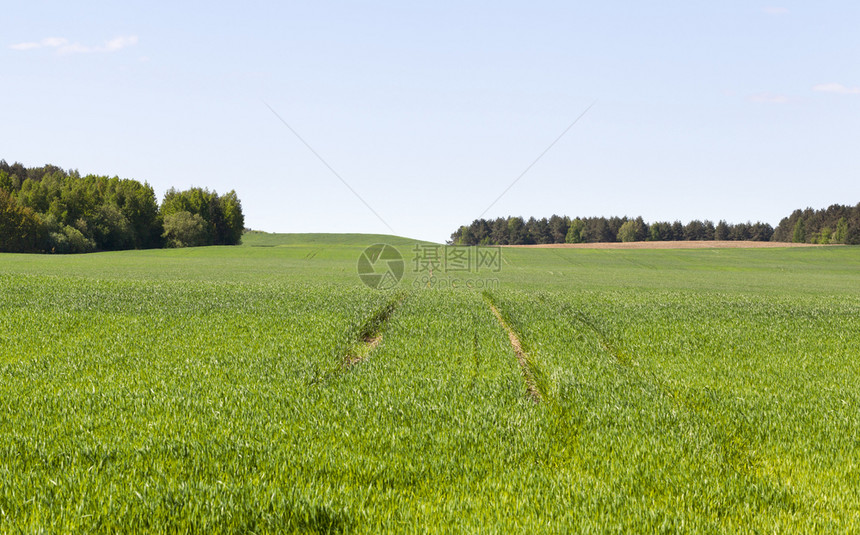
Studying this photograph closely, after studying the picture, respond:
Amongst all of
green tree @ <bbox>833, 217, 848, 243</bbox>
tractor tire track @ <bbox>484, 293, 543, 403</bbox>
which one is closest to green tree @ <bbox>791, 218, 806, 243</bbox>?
green tree @ <bbox>833, 217, 848, 243</bbox>

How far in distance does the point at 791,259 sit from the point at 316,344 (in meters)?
102

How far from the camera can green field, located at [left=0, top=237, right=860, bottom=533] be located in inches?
226

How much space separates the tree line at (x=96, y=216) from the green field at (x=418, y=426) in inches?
3738

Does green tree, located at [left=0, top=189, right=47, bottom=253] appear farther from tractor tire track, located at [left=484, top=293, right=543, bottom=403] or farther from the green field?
tractor tire track, located at [left=484, top=293, right=543, bottom=403]

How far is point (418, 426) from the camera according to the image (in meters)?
8.38

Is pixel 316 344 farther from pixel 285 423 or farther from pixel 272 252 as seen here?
pixel 272 252

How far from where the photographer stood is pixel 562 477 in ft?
21.8

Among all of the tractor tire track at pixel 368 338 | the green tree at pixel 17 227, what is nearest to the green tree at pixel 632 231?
the green tree at pixel 17 227

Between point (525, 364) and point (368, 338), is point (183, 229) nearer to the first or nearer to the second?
point (368, 338)

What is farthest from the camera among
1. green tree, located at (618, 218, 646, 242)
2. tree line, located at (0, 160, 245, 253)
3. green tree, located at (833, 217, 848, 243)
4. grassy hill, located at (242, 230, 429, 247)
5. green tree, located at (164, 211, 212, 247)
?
green tree, located at (618, 218, 646, 242)

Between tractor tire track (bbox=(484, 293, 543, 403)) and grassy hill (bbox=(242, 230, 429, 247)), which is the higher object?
grassy hill (bbox=(242, 230, 429, 247))

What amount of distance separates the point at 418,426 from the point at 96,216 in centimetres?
11936

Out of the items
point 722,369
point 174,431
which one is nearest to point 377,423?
point 174,431

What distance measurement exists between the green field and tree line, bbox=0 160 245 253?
94.9 meters
